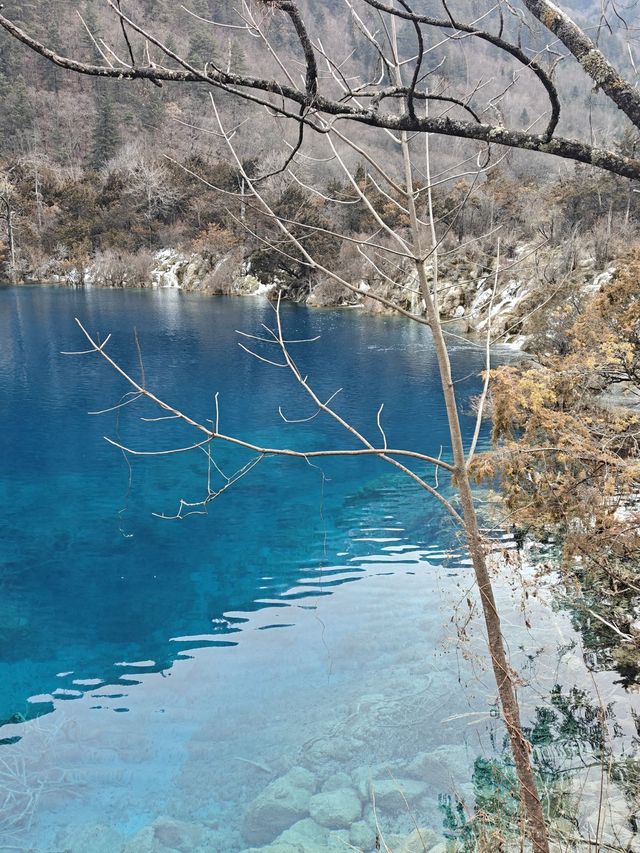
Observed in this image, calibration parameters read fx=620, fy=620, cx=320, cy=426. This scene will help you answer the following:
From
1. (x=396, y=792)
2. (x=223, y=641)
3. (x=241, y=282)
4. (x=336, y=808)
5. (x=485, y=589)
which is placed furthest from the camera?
(x=241, y=282)

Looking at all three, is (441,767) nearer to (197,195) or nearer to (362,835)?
(362,835)

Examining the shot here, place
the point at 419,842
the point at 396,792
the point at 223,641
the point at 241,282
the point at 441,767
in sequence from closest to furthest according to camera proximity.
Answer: the point at 419,842 < the point at 396,792 < the point at 441,767 < the point at 223,641 < the point at 241,282

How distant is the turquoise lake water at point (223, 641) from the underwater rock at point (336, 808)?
4 cm

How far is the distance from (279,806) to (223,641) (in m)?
2.28

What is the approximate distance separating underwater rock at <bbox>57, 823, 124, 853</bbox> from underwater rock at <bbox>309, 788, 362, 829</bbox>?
53.7 inches

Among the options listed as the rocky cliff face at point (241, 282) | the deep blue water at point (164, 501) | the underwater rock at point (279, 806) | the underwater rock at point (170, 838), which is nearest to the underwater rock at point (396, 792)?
the underwater rock at point (279, 806)

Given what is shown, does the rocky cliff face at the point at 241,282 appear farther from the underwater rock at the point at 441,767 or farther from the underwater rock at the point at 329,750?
the underwater rock at the point at 329,750

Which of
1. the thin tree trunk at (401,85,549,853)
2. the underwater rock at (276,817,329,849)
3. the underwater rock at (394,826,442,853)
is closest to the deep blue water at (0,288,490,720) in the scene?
the underwater rock at (276,817,329,849)

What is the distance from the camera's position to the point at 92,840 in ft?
14.1

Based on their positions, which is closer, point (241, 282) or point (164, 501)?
point (164, 501)

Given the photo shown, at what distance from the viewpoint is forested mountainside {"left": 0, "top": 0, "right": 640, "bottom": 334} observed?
1070 inches

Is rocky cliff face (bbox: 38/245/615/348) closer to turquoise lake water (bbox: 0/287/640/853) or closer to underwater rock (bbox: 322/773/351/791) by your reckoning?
turquoise lake water (bbox: 0/287/640/853)

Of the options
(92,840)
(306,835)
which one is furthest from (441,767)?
(92,840)

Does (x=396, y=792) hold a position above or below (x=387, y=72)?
below
